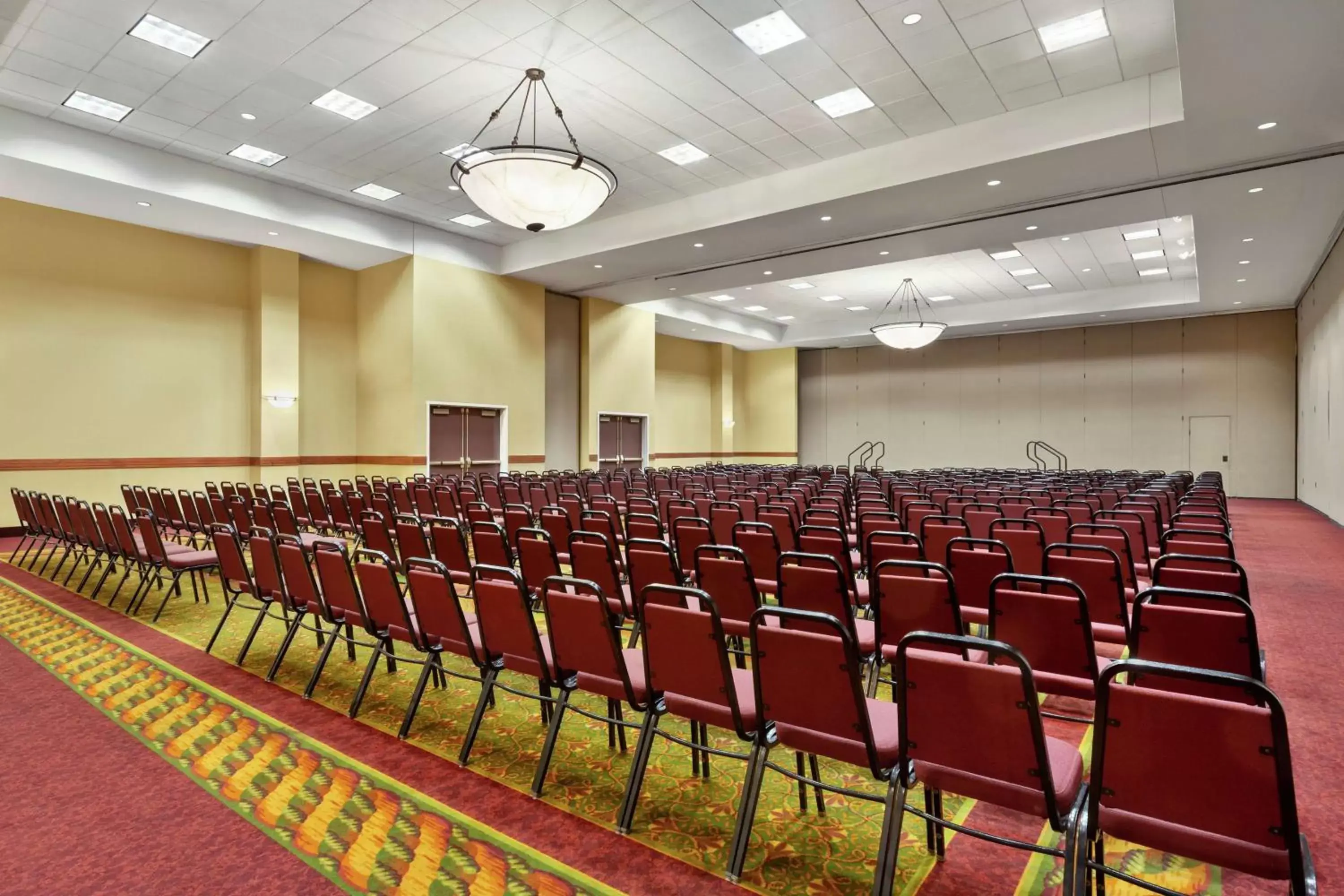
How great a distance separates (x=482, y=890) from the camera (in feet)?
7.25

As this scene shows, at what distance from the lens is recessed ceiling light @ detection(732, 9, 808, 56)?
6.89 m

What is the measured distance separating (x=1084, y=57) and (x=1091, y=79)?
0.52 m

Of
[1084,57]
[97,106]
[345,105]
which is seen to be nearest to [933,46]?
[1084,57]

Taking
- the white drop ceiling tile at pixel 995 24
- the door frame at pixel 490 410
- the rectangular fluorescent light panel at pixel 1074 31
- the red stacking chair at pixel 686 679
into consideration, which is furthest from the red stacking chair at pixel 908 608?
the door frame at pixel 490 410

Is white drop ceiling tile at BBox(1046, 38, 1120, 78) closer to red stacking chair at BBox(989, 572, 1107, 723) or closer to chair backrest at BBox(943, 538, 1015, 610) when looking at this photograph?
chair backrest at BBox(943, 538, 1015, 610)

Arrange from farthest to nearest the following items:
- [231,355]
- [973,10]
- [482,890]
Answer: [231,355]
[973,10]
[482,890]

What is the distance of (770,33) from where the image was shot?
7.11 m

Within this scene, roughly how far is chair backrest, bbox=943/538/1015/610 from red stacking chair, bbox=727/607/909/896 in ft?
5.25

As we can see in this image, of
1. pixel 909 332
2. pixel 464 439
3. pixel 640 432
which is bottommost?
pixel 464 439

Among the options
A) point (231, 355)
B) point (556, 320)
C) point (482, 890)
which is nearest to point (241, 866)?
point (482, 890)

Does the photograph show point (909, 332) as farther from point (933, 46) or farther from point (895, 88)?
point (933, 46)

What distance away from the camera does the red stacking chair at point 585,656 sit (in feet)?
8.83

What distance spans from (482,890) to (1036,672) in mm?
2179

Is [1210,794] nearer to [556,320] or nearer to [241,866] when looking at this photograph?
[241,866]
